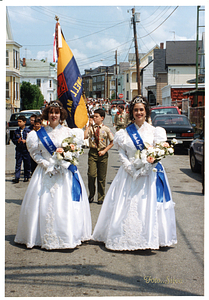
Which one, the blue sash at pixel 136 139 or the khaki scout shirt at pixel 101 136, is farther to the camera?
the khaki scout shirt at pixel 101 136

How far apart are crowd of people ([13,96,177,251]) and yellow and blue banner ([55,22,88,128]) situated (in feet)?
4.55

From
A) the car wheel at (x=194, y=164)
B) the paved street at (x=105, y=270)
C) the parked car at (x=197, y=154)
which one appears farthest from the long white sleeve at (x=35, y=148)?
the car wheel at (x=194, y=164)

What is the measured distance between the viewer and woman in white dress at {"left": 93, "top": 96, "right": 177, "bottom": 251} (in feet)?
16.1

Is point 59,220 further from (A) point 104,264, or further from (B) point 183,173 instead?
(B) point 183,173

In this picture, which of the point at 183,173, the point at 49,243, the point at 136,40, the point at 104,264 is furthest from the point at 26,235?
the point at 136,40

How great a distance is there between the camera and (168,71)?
46.9m

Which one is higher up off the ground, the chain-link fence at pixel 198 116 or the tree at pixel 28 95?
the tree at pixel 28 95

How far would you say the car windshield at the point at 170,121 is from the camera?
1706 centimetres

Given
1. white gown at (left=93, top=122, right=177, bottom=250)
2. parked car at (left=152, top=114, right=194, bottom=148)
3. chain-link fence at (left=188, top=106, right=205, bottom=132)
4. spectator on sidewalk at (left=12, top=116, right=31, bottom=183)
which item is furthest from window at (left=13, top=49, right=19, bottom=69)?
white gown at (left=93, top=122, right=177, bottom=250)

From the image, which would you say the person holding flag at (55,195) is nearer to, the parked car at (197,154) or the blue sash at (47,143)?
the blue sash at (47,143)

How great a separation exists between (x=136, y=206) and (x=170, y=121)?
41.7 ft

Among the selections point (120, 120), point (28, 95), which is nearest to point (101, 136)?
point (120, 120)

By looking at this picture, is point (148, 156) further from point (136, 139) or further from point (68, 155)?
point (68, 155)

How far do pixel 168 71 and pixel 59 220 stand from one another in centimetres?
4428
